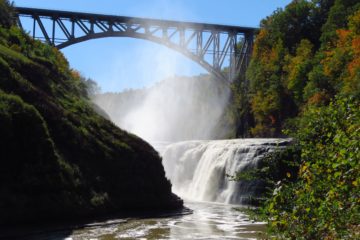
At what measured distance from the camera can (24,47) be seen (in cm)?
Result: 2408

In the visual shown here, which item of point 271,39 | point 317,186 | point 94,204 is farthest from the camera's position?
point 271,39

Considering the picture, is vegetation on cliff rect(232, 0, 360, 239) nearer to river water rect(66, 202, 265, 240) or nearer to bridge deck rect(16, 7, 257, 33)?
river water rect(66, 202, 265, 240)

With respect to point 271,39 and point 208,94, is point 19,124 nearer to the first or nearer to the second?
point 271,39

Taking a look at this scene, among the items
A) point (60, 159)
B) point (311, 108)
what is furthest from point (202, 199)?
point (311, 108)

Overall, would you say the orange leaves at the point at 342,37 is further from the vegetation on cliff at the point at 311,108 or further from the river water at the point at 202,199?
the river water at the point at 202,199

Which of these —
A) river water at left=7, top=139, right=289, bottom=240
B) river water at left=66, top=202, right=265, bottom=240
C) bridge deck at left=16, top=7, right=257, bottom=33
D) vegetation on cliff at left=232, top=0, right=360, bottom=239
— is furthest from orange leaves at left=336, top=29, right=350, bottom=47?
river water at left=66, top=202, right=265, bottom=240

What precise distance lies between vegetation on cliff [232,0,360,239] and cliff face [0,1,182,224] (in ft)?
17.9

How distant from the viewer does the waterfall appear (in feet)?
81.5

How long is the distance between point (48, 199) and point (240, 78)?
38.9 metres

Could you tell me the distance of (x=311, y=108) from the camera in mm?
6250

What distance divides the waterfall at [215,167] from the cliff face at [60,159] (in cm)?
535

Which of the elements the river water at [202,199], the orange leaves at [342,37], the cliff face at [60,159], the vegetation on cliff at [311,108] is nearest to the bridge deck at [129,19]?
the vegetation on cliff at [311,108]

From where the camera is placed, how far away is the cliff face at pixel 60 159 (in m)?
13.8

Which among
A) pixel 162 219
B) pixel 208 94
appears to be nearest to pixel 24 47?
pixel 162 219
